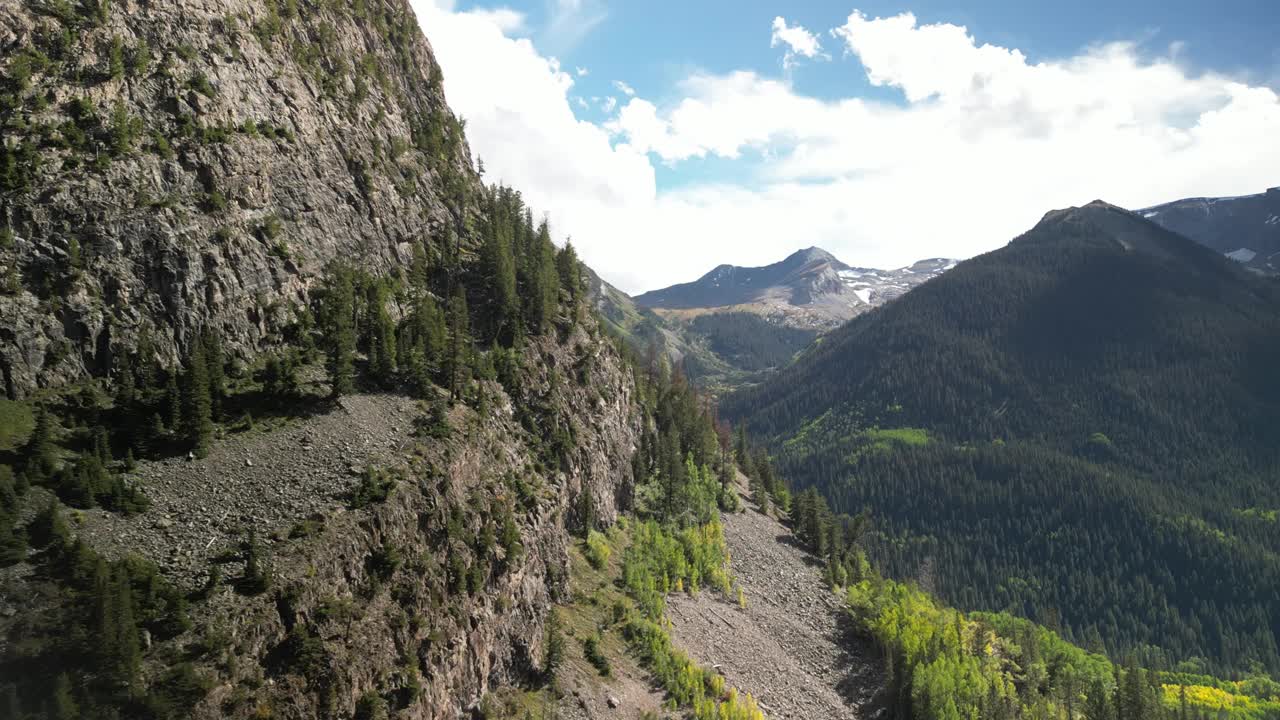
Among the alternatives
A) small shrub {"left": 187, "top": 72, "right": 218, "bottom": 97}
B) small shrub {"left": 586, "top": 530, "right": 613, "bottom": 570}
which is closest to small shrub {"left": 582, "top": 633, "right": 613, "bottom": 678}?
small shrub {"left": 586, "top": 530, "right": 613, "bottom": 570}

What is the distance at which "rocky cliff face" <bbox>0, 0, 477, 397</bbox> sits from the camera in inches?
1884

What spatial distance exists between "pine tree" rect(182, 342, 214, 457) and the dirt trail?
175 feet

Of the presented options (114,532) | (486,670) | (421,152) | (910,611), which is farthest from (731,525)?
(114,532)

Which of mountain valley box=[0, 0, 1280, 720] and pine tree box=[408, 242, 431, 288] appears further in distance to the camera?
pine tree box=[408, 242, 431, 288]

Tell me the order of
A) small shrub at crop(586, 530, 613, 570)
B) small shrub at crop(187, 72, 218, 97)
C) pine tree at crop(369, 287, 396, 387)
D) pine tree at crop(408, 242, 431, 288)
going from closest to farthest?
small shrub at crop(187, 72, 218, 97), pine tree at crop(369, 287, 396, 387), small shrub at crop(586, 530, 613, 570), pine tree at crop(408, 242, 431, 288)

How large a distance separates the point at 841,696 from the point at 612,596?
33.2 m

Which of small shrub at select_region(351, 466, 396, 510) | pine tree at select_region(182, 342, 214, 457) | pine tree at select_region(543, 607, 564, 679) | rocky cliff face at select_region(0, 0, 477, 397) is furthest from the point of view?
pine tree at select_region(543, 607, 564, 679)

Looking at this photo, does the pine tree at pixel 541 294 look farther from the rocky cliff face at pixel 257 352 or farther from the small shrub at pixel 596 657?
the small shrub at pixel 596 657

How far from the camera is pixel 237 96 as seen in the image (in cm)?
6644

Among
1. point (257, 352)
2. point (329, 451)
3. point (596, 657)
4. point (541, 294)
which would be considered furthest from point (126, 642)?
point (541, 294)

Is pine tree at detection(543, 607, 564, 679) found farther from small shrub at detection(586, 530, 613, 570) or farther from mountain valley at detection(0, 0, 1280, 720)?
small shrub at detection(586, 530, 613, 570)

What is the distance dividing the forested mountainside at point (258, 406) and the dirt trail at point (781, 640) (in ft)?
20.8

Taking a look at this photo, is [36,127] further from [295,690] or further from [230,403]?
[295,690]

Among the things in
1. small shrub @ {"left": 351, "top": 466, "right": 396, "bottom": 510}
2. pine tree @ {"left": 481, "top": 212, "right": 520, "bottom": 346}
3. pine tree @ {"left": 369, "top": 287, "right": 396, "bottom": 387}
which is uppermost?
pine tree @ {"left": 481, "top": 212, "right": 520, "bottom": 346}
